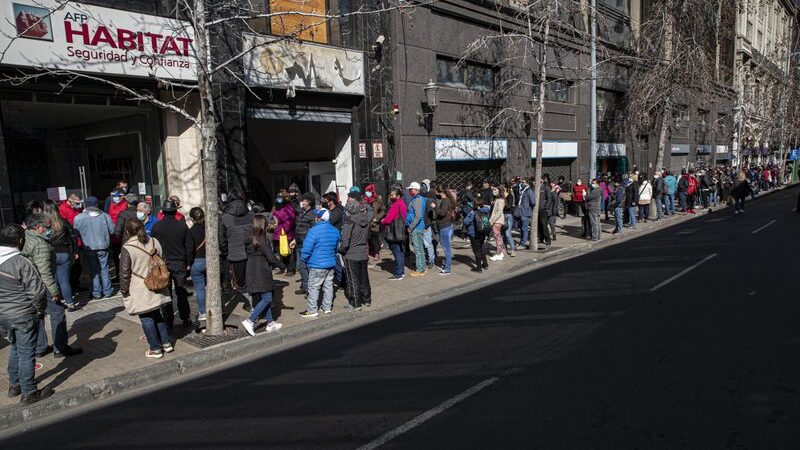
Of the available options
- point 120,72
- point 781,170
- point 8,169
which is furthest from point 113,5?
point 781,170

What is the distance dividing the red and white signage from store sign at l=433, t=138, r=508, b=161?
7.82 meters

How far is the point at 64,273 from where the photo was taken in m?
8.03

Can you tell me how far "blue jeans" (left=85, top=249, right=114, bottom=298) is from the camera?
8.91 meters

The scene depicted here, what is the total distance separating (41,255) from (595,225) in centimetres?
1324

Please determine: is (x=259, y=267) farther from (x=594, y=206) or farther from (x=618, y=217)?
(x=618, y=217)

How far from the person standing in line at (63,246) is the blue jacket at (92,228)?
50cm

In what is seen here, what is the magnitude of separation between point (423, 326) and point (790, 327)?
4496 mm

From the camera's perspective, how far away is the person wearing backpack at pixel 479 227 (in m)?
10.7

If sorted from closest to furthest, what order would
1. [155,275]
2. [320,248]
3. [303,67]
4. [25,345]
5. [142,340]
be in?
1. [25,345]
2. [155,275]
3. [142,340]
4. [320,248]
5. [303,67]

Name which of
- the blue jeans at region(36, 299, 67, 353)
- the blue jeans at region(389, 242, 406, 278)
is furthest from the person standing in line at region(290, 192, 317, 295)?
the blue jeans at region(36, 299, 67, 353)

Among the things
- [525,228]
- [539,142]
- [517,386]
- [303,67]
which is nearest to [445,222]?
[539,142]

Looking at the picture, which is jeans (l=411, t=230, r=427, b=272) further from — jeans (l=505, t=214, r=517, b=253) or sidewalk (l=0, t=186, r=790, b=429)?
jeans (l=505, t=214, r=517, b=253)

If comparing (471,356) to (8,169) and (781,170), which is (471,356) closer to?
(8,169)

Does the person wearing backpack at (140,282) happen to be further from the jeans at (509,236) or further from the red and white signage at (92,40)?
the jeans at (509,236)
